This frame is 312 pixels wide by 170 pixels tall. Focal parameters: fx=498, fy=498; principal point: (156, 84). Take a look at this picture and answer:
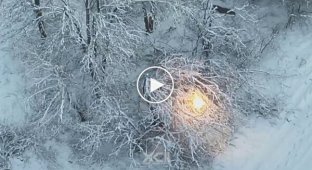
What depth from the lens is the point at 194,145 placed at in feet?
56.4

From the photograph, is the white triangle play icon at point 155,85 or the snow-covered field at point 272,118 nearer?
the white triangle play icon at point 155,85

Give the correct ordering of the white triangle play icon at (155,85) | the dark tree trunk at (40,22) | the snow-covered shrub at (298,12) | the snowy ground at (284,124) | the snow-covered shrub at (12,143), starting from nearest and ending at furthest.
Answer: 1. the white triangle play icon at (155,85)
2. the dark tree trunk at (40,22)
3. the snowy ground at (284,124)
4. the snow-covered shrub at (12,143)
5. the snow-covered shrub at (298,12)

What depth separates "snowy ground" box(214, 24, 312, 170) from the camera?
59.3ft

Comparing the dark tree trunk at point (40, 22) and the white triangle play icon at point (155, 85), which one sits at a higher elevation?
the dark tree trunk at point (40, 22)

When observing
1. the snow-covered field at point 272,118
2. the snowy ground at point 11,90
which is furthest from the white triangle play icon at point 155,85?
the snowy ground at point 11,90

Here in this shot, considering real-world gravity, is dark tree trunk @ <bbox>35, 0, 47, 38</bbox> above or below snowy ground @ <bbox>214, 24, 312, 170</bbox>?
above

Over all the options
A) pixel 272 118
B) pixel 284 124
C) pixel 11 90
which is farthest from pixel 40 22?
pixel 284 124

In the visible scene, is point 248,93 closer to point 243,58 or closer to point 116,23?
point 243,58

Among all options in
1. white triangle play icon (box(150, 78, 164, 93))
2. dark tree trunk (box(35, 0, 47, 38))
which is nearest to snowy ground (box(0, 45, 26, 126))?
dark tree trunk (box(35, 0, 47, 38))

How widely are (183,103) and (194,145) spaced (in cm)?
150

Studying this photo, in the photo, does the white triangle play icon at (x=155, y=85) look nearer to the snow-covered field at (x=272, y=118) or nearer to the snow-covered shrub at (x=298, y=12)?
the snow-covered field at (x=272, y=118)

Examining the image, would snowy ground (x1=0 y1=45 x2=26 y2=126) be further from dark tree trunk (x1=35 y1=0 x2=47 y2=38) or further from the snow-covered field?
dark tree trunk (x1=35 y1=0 x2=47 y2=38)

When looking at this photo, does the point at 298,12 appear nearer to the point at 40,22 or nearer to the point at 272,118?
the point at 272,118

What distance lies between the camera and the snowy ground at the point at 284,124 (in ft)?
59.3
